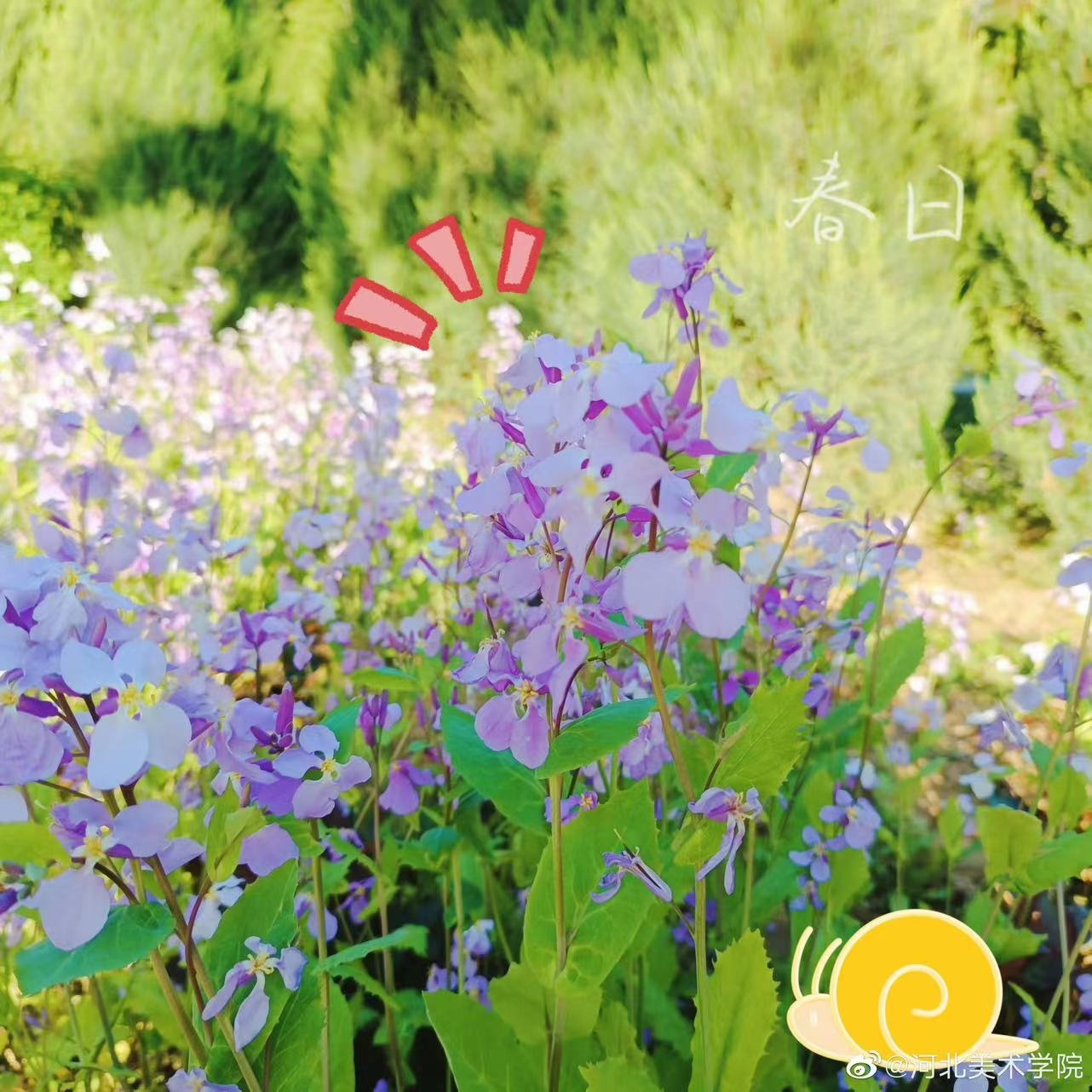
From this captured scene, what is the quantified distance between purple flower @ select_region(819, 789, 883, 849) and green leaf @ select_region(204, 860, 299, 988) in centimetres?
63

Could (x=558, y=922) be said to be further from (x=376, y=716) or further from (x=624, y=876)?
(x=376, y=716)

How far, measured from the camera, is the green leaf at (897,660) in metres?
1.17

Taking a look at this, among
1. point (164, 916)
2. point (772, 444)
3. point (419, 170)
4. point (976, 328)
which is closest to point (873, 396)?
point (976, 328)

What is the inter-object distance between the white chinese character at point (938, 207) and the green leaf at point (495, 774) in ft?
11.3

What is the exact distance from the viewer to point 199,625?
1.29m

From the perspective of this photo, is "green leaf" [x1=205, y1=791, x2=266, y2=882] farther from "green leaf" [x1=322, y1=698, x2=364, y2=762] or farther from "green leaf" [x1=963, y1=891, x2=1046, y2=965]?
"green leaf" [x1=963, y1=891, x2=1046, y2=965]

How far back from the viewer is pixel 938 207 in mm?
3672

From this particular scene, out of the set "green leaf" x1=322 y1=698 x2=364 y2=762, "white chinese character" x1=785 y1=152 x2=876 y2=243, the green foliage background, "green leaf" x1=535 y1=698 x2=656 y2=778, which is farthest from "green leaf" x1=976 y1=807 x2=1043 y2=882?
"white chinese character" x1=785 y1=152 x2=876 y2=243

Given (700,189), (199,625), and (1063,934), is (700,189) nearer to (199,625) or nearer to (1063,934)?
(199,625)

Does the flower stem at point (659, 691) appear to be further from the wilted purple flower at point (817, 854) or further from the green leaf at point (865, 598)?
the green leaf at point (865, 598)

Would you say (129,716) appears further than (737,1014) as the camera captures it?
No

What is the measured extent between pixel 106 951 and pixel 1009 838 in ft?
2.45

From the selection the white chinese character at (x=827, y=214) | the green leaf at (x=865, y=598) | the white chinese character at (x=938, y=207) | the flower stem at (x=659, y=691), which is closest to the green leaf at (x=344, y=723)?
the flower stem at (x=659, y=691)

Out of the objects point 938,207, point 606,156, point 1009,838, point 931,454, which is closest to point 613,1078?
point 1009,838
